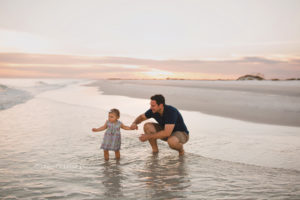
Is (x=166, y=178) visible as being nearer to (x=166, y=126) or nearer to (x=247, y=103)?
(x=166, y=126)

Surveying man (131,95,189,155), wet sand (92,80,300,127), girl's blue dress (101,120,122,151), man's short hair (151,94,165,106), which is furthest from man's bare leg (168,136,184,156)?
wet sand (92,80,300,127)

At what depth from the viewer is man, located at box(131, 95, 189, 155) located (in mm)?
5859

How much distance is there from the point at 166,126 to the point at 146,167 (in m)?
1.08

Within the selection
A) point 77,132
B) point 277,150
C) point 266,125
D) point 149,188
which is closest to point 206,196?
point 149,188

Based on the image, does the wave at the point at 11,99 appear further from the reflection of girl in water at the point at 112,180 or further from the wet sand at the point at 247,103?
the reflection of girl in water at the point at 112,180

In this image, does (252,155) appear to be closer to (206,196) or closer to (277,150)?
(277,150)

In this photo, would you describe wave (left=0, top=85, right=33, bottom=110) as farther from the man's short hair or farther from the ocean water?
the man's short hair

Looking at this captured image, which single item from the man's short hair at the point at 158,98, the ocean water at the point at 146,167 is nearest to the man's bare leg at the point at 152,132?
the ocean water at the point at 146,167

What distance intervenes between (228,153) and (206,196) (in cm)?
266

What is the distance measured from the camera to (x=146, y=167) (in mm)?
5219

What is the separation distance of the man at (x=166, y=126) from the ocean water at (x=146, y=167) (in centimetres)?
33

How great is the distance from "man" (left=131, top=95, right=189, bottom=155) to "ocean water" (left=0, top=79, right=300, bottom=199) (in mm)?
333

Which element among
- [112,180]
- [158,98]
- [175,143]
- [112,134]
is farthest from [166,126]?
[112,180]

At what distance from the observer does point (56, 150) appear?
251 inches
